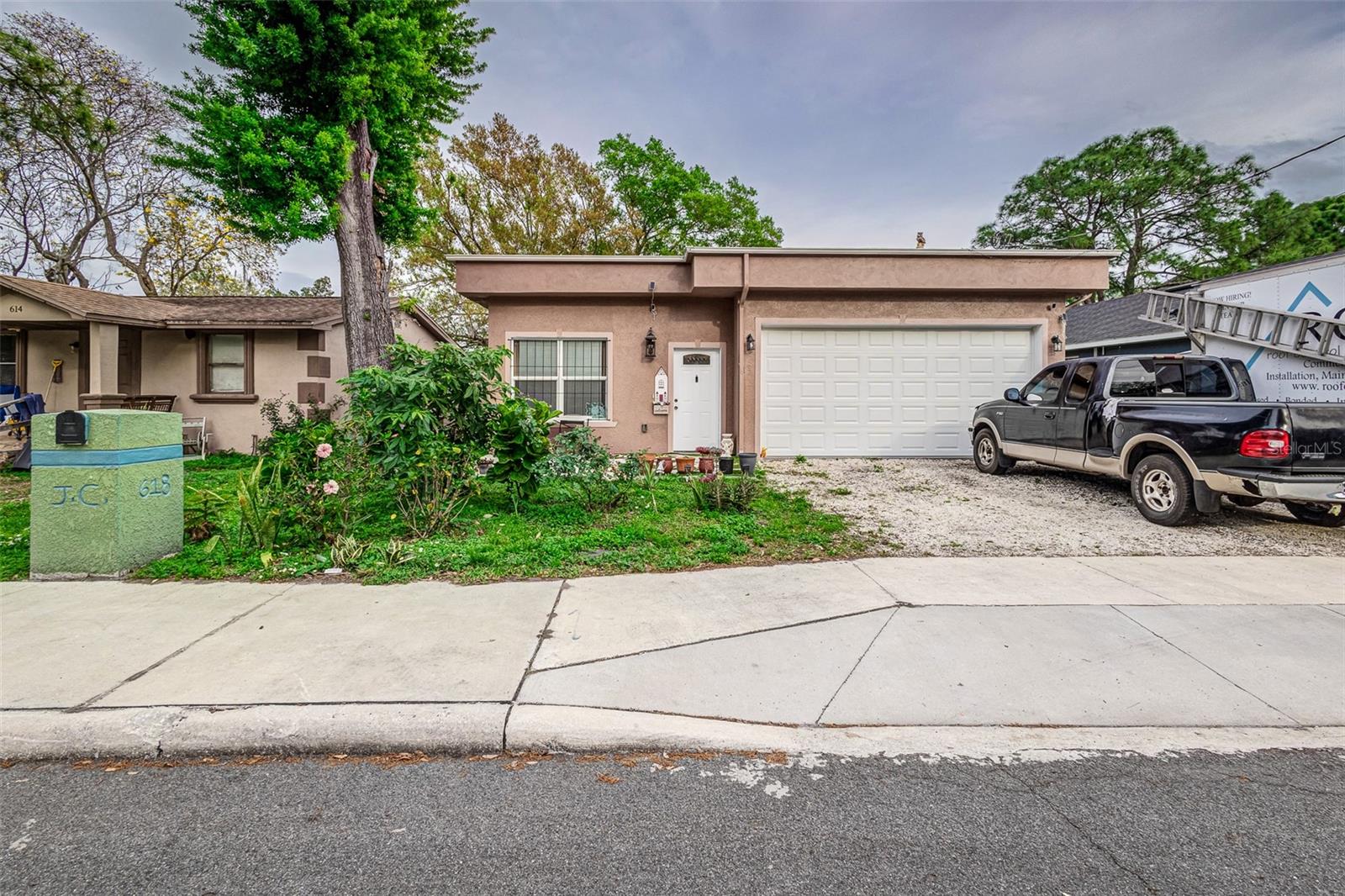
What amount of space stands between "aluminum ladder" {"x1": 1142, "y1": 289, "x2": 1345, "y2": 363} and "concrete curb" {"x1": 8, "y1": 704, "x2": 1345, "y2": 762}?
8.93 m

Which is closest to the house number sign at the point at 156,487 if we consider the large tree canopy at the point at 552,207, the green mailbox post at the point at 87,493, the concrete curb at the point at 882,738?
the green mailbox post at the point at 87,493

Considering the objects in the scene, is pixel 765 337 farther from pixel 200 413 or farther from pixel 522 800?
pixel 200 413

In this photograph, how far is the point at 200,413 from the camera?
43.6 ft

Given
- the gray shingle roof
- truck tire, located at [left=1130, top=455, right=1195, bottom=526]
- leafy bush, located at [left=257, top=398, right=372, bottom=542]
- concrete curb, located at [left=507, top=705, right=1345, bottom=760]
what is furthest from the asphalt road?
the gray shingle roof

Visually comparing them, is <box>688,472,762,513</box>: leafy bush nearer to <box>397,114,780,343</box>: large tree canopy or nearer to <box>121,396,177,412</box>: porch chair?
<box>121,396,177,412</box>: porch chair

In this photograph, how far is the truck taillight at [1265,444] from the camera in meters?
5.66

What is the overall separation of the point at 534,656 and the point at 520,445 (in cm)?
335

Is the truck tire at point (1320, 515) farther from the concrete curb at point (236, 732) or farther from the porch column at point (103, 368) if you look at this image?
the porch column at point (103, 368)

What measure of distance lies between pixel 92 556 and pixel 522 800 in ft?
15.9

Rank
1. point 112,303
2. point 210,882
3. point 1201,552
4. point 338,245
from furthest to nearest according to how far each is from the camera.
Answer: point 112,303 → point 338,245 → point 1201,552 → point 210,882

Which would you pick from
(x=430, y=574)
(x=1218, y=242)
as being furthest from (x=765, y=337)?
(x=1218, y=242)

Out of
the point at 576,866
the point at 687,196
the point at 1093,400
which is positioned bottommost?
the point at 576,866

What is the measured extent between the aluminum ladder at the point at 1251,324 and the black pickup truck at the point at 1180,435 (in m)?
2.88

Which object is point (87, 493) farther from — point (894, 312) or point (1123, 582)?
point (894, 312)
